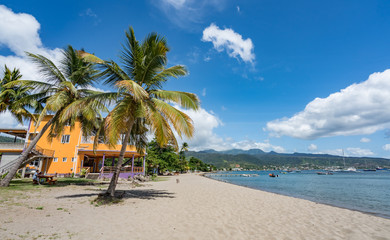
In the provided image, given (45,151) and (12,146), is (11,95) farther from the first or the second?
(12,146)

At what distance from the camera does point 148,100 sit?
9.00 m

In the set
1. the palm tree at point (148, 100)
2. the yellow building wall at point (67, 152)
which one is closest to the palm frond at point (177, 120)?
the palm tree at point (148, 100)

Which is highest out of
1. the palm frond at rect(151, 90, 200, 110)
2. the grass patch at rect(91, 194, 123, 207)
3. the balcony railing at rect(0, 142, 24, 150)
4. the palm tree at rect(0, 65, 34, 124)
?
the palm tree at rect(0, 65, 34, 124)

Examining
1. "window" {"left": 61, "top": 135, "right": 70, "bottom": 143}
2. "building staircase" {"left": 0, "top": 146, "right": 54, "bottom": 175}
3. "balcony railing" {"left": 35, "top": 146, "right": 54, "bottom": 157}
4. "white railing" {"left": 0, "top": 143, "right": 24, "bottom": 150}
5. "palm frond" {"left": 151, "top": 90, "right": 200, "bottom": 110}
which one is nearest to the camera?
"palm frond" {"left": 151, "top": 90, "right": 200, "bottom": 110}

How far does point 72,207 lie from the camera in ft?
22.5

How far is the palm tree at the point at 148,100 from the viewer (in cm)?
795

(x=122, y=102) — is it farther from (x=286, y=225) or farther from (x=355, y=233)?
(x=355, y=233)

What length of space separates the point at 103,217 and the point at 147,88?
5.92 metres

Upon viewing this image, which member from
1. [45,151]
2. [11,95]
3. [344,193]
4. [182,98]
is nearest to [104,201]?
[182,98]

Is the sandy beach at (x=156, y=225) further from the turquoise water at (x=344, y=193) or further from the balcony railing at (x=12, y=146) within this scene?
the balcony railing at (x=12, y=146)

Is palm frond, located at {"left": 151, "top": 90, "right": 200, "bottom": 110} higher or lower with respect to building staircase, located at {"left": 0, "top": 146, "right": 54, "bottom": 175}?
higher

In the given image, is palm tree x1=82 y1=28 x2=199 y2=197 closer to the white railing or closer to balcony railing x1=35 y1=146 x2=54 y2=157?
balcony railing x1=35 y1=146 x2=54 y2=157

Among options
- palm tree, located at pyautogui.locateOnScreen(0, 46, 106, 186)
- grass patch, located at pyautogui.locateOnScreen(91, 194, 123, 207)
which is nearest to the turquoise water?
grass patch, located at pyautogui.locateOnScreen(91, 194, 123, 207)

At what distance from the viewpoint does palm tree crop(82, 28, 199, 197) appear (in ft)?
26.1
